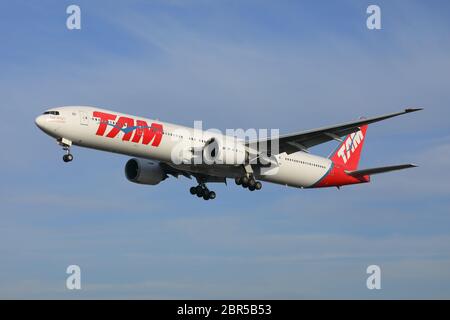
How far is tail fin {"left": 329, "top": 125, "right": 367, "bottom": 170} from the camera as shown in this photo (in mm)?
62812

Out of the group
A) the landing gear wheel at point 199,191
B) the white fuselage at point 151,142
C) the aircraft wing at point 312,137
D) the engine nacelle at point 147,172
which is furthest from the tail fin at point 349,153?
the engine nacelle at point 147,172

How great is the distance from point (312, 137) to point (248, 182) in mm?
5115

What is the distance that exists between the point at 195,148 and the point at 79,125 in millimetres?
7518

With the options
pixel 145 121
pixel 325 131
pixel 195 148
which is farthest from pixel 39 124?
pixel 325 131

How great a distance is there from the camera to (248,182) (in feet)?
181

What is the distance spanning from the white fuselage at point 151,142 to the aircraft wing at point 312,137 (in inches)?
64.9

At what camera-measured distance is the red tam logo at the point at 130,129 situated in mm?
50344

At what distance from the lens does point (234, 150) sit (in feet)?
176

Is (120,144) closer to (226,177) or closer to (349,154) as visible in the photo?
(226,177)

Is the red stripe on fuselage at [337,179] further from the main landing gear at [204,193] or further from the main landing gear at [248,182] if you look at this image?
the main landing gear at [204,193]

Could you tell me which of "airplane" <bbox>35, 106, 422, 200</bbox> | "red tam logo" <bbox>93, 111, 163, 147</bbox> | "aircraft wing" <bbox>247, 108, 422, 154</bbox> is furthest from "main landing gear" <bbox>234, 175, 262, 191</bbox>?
"red tam logo" <bbox>93, 111, 163, 147</bbox>

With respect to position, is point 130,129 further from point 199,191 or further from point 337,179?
point 337,179
